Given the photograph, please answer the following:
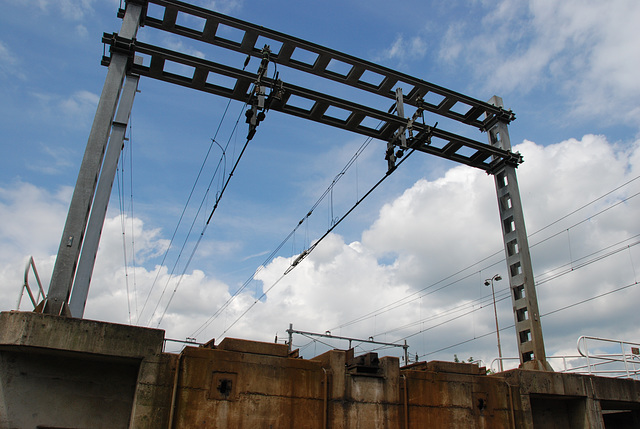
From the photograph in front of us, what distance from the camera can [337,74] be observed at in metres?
17.4

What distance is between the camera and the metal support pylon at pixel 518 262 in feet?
54.5

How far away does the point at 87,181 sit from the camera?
12.4m

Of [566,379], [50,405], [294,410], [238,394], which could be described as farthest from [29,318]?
[566,379]

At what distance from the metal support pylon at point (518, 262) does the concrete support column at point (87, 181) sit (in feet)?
45.8

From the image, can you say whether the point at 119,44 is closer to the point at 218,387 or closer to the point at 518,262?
the point at 218,387

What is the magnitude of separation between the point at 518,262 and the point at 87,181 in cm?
1430

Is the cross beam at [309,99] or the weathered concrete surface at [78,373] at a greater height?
the cross beam at [309,99]

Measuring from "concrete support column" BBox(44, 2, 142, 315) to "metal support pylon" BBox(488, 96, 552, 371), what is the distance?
13.9 metres

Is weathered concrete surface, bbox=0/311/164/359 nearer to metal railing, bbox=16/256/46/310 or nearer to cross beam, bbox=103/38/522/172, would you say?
metal railing, bbox=16/256/46/310

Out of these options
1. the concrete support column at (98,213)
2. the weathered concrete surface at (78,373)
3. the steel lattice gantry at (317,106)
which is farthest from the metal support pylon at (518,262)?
the concrete support column at (98,213)

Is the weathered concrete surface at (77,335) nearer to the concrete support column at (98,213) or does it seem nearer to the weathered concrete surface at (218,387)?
the weathered concrete surface at (218,387)

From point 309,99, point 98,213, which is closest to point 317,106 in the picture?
point 309,99

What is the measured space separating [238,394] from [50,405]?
3.92 meters

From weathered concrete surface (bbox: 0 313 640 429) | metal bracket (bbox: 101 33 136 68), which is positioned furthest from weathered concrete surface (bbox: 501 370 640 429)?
metal bracket (bbox: 101 33 136 68)
